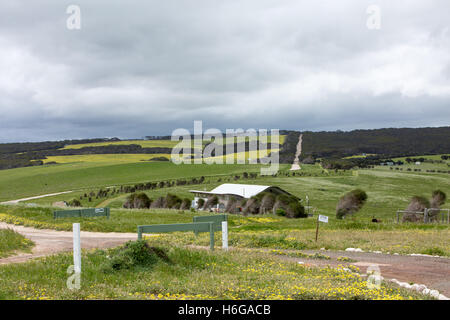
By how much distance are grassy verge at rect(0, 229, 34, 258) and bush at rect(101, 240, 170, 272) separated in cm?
542

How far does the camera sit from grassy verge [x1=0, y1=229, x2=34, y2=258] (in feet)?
46.9

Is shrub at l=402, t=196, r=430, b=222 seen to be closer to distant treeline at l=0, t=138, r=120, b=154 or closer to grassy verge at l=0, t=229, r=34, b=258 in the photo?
grassy verge at l=0, t=229, r=34, b=258

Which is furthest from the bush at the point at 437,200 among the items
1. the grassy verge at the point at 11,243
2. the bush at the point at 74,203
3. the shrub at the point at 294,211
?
the bush at the point at 74,203

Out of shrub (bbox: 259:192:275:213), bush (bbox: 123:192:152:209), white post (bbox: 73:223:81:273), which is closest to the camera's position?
white post (bbox: 73:223:81:273)

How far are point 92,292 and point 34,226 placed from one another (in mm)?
17231

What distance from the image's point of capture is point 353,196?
2269 inches

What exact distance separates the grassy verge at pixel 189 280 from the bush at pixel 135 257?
0.08 m

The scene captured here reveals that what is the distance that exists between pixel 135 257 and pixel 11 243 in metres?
7.02

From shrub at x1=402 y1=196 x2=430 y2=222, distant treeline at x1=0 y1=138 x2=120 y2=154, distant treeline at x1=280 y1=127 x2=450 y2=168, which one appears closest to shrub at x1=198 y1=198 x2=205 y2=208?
shrub at x1=402 y1=196 x2=430 y2=222

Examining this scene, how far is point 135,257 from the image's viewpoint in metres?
10.6

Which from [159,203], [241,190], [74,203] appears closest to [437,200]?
[241,190]

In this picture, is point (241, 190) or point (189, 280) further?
point (241, 190)

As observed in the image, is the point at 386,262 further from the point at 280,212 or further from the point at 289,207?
the point at 289,207
